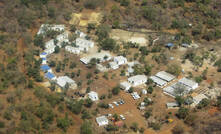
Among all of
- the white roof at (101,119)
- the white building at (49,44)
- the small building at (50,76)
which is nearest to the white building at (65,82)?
the small building at (50,76)

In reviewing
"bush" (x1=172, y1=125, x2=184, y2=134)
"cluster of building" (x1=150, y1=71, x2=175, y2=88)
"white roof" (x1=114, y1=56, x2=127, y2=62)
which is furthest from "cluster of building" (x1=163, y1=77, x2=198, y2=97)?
"white roof" (x1=114, y1=56, x2=127, y2=62)

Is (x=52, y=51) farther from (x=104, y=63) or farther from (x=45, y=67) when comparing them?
(x=104, y=63)

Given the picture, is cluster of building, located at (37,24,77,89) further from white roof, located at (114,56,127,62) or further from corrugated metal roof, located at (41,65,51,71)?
white roof, located at (114,56,127,62)

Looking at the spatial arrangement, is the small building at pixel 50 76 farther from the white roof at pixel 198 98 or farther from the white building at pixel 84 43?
the white roof at pixel 198 98

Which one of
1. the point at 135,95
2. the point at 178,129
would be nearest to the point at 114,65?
the point at 135,95

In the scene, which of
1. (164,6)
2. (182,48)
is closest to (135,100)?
(182,48)

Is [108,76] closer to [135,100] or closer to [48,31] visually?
[135,100]
